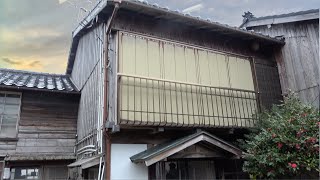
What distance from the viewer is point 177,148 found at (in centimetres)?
735

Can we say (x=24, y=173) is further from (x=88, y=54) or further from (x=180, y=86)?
(x=180, y=86)

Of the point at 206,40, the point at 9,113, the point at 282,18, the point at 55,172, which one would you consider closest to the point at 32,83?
the point at 9,113

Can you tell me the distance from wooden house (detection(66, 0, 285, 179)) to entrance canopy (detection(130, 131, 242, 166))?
3 centimetres

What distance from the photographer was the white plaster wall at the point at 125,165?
7301mm

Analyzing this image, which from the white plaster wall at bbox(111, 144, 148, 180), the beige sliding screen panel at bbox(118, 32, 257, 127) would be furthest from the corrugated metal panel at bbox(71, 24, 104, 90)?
the white plaster wall at bbox(111, 144, 148, 180)

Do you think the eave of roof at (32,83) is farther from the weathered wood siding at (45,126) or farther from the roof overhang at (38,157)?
the roof overhang at (38,157)

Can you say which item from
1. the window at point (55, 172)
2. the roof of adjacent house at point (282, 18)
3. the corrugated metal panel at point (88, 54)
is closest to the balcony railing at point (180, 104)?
the corrugated metal panel at point (88, 54)

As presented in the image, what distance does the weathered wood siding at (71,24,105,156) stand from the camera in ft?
28.3

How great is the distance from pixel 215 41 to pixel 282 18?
10.1ft

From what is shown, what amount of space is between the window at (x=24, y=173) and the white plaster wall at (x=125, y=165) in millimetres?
5354

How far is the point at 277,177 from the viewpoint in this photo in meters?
7.91

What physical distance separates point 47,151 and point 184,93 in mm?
6393

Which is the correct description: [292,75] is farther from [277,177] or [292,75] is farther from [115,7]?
[115,7]

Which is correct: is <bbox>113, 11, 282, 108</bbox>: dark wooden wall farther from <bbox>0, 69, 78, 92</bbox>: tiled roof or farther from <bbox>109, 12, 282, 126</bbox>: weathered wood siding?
<bbox>0, 69, 78, 92</bbox>: tiled roof
